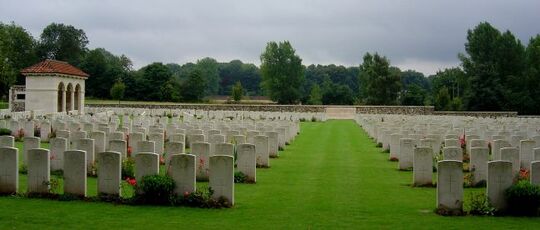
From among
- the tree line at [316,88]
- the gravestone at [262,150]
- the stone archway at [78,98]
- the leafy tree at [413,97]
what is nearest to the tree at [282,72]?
the tree line at [316,88]

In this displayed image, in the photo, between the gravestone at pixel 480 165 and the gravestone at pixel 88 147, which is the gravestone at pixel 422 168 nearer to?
the gravestone at pixel 480 165

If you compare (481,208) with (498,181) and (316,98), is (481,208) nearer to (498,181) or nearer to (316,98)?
(498,181)

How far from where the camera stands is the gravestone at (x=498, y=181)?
10.5m

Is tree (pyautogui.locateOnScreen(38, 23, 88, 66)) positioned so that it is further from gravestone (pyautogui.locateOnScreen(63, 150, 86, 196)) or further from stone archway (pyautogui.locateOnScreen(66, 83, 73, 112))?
gravestone (pyautogui.locateOnScreen(63, 150, 86, 196))

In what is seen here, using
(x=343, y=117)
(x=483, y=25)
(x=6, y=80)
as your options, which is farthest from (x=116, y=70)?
(x=483, y=25)

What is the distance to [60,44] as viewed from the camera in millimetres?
96625

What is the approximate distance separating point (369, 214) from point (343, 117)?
2033 inches

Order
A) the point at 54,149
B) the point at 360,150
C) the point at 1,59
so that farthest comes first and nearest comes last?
the point at 1,59
the point at 360,150
the point at 54,149

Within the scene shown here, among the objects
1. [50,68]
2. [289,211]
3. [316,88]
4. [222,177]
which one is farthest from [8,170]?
[316,88]

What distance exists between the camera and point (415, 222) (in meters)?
9.74

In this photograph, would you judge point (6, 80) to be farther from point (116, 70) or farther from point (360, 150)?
point (360, 150)

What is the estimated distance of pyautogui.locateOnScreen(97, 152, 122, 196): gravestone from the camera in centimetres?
1122

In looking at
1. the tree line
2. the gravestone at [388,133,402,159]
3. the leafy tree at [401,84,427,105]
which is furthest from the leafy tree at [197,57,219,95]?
the gravestone at [388,133,402,159]

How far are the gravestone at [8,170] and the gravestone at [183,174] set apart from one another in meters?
3.11
